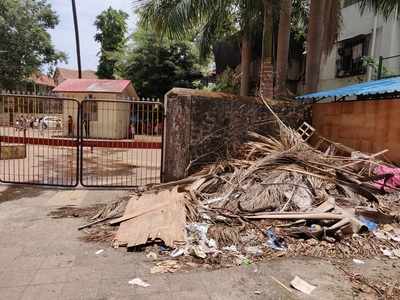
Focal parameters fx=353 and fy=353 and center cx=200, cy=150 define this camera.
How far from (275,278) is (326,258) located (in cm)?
88

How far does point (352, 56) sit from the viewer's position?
568 inches

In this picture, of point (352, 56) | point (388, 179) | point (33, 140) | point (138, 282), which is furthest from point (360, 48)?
point (138, 282)

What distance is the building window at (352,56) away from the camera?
13.7 m

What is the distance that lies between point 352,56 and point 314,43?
18.3 feet

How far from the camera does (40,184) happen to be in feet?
25.0

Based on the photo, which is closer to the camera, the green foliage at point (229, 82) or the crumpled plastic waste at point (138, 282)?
the crumpled plastic waste at point (138, 282)

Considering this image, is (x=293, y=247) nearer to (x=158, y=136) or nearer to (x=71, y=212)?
(x=71, y=212)

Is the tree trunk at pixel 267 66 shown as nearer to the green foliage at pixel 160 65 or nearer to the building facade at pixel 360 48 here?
the building facade at pixel 360 48

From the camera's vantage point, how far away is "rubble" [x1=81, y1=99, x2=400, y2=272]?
435 centimetres

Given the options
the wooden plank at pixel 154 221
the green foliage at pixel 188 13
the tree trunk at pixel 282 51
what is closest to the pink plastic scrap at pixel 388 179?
the wooden plank at pixel 154 221

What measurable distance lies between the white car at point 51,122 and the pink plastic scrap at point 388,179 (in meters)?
9.02

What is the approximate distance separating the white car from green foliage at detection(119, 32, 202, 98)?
1213 cm

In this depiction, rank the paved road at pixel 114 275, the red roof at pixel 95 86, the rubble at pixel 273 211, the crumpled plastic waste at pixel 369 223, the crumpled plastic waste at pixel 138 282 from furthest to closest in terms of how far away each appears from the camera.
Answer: the red roof at pixel 95 86 < the crumpled plastic waste at pixel 369 223 < the rubble at pixel 273 211 < the crumpled plastic waste at pixel 138 282 < the paved road at pixel 114 275

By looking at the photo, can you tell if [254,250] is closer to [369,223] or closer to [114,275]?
[114,275]
